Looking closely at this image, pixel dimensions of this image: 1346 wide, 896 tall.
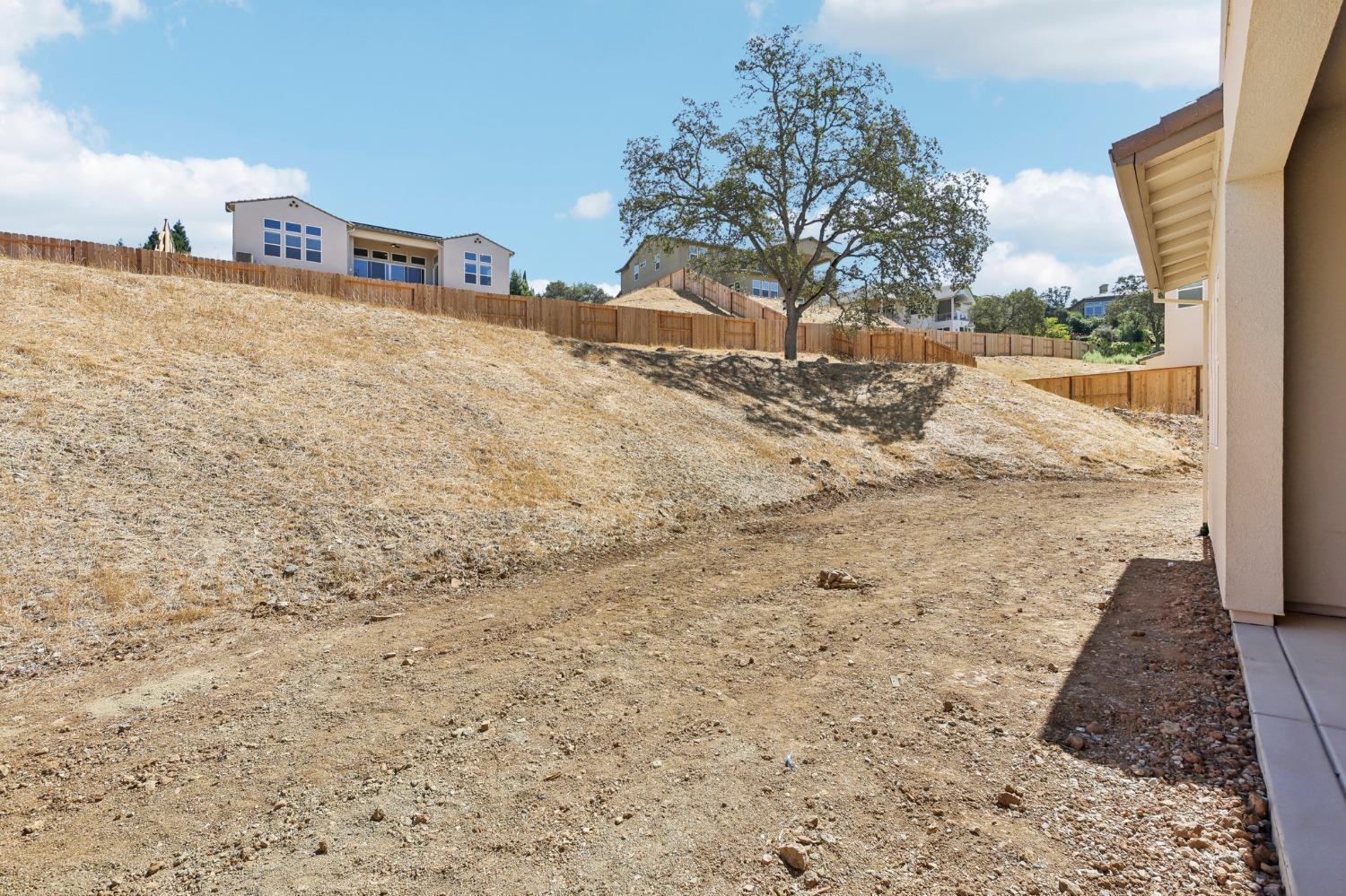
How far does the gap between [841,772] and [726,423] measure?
11265 millimetres

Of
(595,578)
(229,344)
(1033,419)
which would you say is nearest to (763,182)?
(1033,419)

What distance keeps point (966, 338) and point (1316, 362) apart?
36.8 metres

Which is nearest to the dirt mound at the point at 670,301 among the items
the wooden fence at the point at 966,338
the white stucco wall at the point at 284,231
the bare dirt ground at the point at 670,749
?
the wooden fence at the point at 966,338

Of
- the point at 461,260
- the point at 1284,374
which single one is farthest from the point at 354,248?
the point at 1284,374

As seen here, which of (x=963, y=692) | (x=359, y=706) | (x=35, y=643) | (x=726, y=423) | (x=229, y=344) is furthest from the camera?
(x=726, y=423)

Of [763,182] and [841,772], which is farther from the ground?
[763,182]

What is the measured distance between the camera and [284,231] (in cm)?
2675

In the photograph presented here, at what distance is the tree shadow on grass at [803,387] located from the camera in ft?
52.1

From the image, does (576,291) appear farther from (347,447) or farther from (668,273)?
(347,447)

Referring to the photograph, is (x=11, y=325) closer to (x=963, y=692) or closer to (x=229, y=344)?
(x=229, y=344)

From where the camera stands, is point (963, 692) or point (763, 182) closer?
point (963, 692)

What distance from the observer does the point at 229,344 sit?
11.7 m

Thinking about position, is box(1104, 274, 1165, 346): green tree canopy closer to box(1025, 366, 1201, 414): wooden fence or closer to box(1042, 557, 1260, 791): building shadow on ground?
box(1025, 366, 1201, 414): wooden fence

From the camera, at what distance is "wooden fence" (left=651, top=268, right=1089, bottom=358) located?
3800cm
